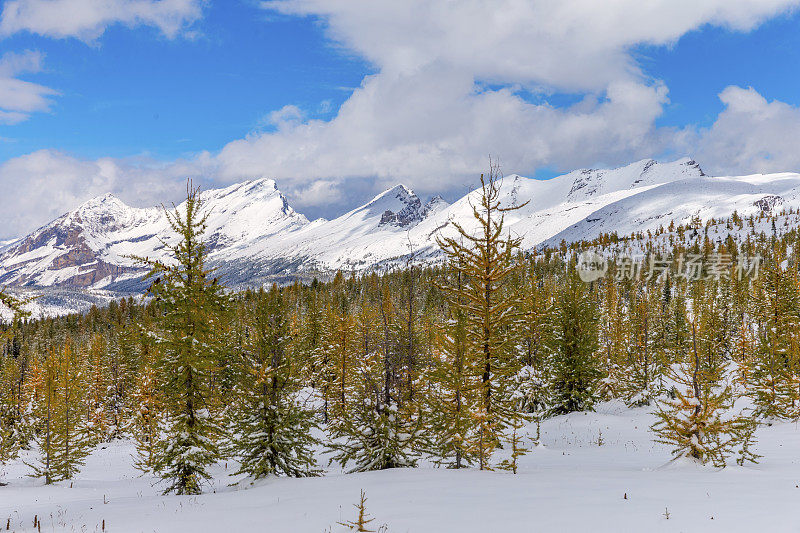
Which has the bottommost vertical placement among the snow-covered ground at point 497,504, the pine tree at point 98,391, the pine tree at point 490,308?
the pine tree at point 98,391

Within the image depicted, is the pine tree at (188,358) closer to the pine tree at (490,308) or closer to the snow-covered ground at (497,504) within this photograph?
the snow-covered ground at (497,504)

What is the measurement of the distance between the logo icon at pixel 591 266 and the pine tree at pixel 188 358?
133857 mm

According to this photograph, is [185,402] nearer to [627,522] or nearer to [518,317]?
[518,317]

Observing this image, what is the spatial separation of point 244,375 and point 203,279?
201 inches

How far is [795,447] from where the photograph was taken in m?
16.1

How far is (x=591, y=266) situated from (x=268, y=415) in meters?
174

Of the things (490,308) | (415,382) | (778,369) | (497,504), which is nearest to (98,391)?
(415,382)

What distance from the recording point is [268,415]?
15695 millimetres

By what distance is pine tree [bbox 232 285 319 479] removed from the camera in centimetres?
1541

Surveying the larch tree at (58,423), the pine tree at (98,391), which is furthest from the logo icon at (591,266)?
the larch tree at (58,423)

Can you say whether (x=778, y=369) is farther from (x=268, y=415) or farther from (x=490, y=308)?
(x=268, y=415)

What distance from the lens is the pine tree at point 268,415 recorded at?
50.5ft

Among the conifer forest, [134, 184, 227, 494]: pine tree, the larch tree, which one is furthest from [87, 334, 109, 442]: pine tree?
[134, 184, 227, 494]: pine tree

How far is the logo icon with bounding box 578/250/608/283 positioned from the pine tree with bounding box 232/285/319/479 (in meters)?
133
